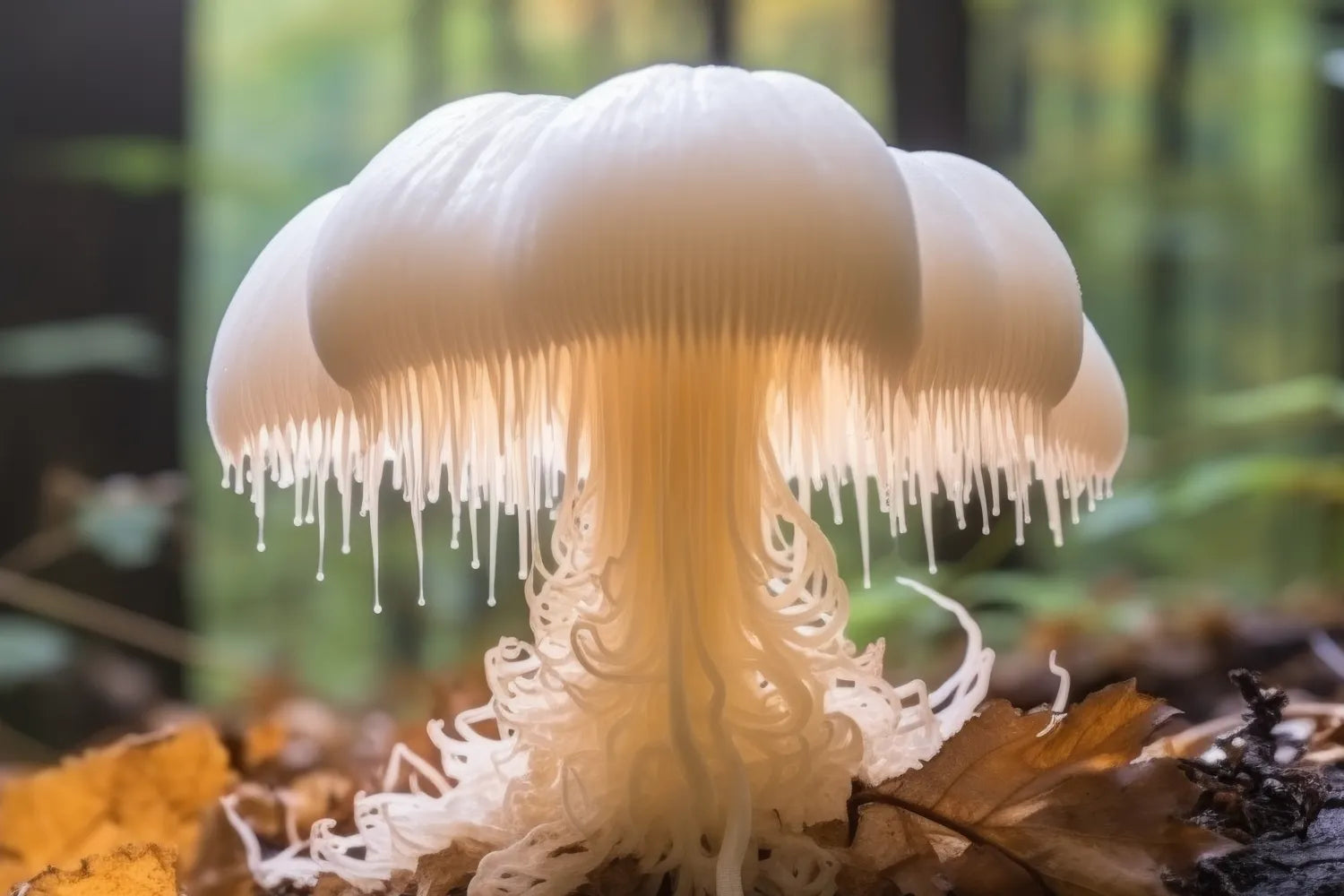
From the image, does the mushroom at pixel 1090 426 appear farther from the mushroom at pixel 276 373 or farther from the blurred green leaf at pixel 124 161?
the blurred green leaf at pixel 124 161

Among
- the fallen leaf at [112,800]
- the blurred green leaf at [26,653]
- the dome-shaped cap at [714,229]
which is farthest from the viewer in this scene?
the blurred green leaf at [26,653]

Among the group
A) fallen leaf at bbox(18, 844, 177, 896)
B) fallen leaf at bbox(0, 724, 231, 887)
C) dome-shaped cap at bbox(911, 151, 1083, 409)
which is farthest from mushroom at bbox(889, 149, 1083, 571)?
fallen leaf at bbox(0, 724, 231, 887)

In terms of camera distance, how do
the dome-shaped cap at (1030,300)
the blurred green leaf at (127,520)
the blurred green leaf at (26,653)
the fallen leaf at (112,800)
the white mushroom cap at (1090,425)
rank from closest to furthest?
the dome-shaped cap at (1030,300) < the white mushroom cap at (1090,425) < the fallen leaf at (112,800) < the blurred green leaf at (127,520) < the blurred green leaf at (26,653)

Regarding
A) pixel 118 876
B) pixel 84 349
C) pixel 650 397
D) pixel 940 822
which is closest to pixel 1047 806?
pixel 940 822

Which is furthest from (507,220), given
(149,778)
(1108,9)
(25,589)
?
(1108,9)

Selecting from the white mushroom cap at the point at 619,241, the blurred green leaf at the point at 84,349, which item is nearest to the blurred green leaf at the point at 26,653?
the blurred green leaf at the point at 84,349

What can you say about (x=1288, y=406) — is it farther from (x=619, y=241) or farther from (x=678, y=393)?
(x=619, y=241)

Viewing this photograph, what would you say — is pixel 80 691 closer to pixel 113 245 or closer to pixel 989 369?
pixel 113 245
